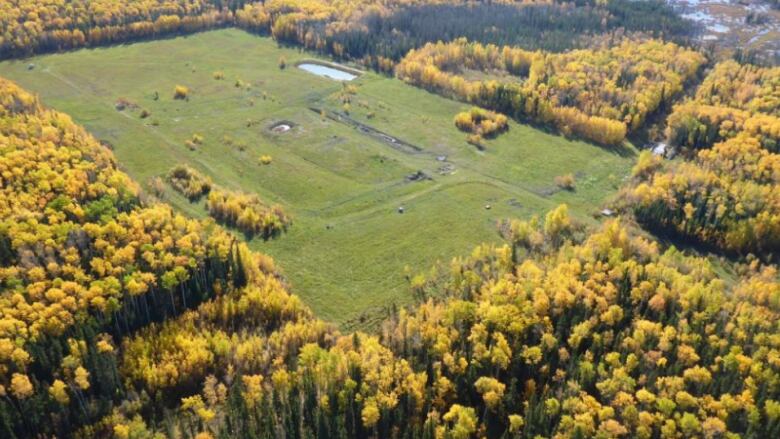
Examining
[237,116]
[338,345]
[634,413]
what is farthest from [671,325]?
[237,116]

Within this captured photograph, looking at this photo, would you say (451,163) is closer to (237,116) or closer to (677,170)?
(677,170)

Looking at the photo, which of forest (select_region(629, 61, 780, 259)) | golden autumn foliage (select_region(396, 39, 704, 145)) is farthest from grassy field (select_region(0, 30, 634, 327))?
forest (select_region(629, 61, 780, 259))

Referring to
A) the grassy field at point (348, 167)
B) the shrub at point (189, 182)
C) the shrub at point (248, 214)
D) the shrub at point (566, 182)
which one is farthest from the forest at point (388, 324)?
the shrub at point (566, 182)

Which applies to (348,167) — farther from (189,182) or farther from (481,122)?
(481,122)

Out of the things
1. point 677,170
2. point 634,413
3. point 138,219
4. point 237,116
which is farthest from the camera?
point 237,116

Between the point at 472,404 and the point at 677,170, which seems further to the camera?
the point at 677,170

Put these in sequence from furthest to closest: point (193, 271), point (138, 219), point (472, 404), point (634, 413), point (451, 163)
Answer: point (451, 163)
point (138, 219)
point (193, 271)
point (472, 404)
point (634, 413)
